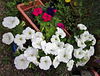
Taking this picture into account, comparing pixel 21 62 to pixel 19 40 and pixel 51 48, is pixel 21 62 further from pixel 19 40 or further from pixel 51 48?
pixel 51 48

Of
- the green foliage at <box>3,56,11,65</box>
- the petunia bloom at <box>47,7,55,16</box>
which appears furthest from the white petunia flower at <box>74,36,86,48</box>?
the green foliage at <box>3,56,11,65</box>

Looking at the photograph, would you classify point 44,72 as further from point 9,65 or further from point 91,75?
point 91,75

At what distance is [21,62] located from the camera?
1.44m

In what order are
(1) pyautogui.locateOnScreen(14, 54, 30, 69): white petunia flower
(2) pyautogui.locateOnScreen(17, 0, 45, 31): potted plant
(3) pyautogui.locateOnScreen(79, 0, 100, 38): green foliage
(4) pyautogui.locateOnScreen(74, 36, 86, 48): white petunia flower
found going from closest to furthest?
(1) pyautogui.locateOnScreen(14, 54, 30, 69): white petunia flower < (4) pyautogui.locateOnScreen(74, 36, 86, 48): white petunia flower < (2) pyautogui.locateOnScreen(17, 0, 45, 31): potted plant < (3) pyautogui.locateOnScreen(79, 0, 100, 38): green foliage

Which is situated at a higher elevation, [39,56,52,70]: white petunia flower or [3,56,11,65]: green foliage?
[39,56,52,70]: white petunia flower

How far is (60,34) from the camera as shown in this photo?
1.70 meters

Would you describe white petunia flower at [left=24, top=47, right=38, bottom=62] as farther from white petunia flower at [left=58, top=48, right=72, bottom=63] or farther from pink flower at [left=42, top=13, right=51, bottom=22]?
pink flower at [left=42, top=13, right=51, bottom=22]

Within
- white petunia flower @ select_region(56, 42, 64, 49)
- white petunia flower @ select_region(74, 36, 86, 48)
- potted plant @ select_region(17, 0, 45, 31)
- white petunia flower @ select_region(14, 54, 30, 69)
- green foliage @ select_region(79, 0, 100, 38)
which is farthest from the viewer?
green foliage @ select_region(79, 0, 100, 38)

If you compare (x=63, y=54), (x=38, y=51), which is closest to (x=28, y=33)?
(x=38, y=51)

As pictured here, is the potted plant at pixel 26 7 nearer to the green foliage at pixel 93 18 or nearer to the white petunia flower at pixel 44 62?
the white petunia flower at pixel 44 62

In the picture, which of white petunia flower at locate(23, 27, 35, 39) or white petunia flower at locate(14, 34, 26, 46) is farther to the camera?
white petunia flower at locate(23, 27, 35, 39)

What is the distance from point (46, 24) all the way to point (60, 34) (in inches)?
15.5

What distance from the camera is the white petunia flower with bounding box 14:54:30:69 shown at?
1.42 m

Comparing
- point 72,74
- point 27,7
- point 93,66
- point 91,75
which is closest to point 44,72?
point 72,74
